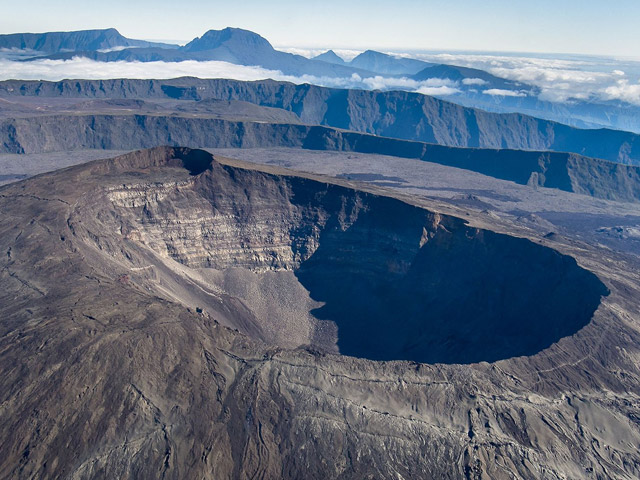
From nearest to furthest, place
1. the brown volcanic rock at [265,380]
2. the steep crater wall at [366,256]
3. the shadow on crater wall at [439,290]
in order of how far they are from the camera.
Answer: the brown volcanic rock at [265,380] < the shadow on crater wall at [439,290] < the steep crater wall at [366,256]

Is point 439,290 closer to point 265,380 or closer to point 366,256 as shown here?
point 366,256

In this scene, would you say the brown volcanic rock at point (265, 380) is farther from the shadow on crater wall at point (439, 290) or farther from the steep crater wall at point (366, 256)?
the steep crater wall at point (366, 256)

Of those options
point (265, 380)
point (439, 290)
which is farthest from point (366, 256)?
point (265, 380)

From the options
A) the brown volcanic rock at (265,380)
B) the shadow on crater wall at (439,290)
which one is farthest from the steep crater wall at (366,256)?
the brown volcanic rock at (265,380)

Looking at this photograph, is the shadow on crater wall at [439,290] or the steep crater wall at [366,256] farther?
the steep crater wall at [366,256]

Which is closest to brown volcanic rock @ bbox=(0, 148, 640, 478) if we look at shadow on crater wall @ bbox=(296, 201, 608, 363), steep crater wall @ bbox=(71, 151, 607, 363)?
shadow on crater wall @ bbox=(296, 201, 608, 363)

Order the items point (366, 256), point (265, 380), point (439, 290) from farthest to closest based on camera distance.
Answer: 1. point (366, 256)
2. point (439, 290)
3. point (265, 380)

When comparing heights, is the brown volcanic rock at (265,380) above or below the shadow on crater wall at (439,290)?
above
